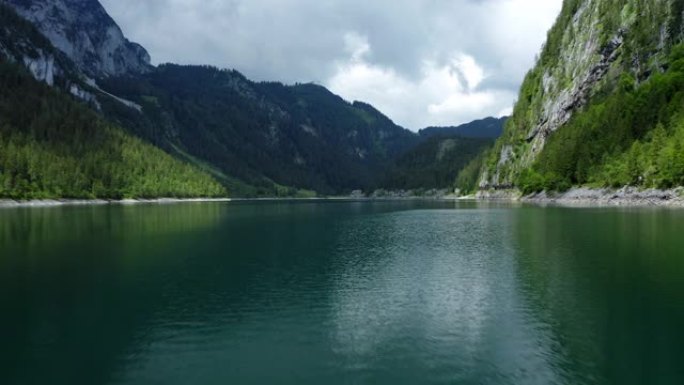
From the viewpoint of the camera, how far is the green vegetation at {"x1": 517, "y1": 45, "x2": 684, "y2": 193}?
127938 millimetres

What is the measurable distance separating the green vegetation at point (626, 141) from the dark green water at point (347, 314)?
3264 inches

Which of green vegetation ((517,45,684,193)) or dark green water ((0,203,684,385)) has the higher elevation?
green vegetation ((517,45,684,193))

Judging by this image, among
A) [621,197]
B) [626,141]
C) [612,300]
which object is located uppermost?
[626,141]

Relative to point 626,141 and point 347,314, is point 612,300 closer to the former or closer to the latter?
point 347,314

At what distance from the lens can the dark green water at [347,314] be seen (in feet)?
71.0

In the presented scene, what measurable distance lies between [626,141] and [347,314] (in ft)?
519

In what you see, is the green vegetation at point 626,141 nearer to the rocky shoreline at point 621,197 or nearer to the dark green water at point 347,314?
the rocky shoreline at point 621,197

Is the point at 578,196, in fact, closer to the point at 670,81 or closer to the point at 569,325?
the point at 670,81

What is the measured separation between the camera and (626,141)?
157 metres

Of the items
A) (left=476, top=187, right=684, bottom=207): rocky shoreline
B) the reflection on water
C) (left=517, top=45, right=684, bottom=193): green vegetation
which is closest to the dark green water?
the reflection on water

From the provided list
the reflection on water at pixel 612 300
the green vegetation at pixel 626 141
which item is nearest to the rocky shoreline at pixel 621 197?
the green vegetation at pixel 626 141

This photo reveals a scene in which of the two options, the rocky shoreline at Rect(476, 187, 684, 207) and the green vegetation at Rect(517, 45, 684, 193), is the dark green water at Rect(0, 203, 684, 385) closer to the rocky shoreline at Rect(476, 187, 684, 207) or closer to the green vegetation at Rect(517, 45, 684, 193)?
the rocky shoreline at Rect(476, 187, 684, 207)

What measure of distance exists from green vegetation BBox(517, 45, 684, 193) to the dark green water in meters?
82.9

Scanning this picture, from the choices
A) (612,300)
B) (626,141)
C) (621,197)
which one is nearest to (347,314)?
(612,300)
